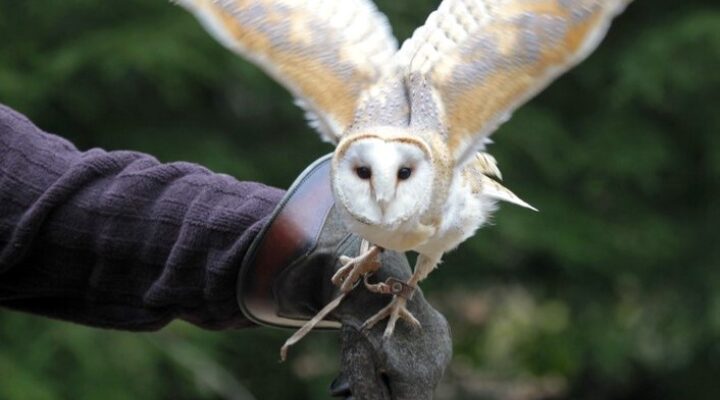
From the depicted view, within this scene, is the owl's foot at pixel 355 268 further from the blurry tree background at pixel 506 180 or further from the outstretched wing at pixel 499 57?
the blurry tree background at pixel 506 180

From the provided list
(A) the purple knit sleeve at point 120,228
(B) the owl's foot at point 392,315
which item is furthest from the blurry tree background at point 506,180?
(B) the owl's foot at point 392,315

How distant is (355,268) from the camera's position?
187cm

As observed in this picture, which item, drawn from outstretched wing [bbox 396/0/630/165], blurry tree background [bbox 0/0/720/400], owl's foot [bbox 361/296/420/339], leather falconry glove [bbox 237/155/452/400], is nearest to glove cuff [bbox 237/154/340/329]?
leather falconry glove [bbox 237/155/452/400]

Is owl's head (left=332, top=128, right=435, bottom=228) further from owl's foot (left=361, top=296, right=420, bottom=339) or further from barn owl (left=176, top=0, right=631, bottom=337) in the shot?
owl's foot (left=361, top=296, right=420, bottom=339)

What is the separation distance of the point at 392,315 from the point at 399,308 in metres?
0.01

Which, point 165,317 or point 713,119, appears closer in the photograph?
point 165,317

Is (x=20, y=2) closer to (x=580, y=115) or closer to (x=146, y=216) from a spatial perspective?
(x=580, y=115)

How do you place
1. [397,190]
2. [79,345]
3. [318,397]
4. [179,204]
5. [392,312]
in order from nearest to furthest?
[397,190], [392,312], [179,204], [79,345], [318,397]

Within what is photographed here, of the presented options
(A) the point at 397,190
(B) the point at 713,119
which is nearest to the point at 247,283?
(A) the point at 397,190

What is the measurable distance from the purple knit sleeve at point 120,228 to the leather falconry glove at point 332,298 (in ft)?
0.14

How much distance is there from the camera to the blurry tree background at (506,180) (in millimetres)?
4516

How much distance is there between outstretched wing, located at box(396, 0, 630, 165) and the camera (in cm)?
173

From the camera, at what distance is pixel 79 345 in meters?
4.45

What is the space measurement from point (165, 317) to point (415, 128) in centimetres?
54
